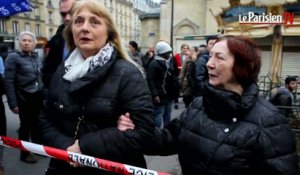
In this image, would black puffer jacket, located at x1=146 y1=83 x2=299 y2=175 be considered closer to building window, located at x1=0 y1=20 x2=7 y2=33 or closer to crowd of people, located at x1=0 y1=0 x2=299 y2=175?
crowd of people, located at x1=0 y1=0 x2=299 y2=175

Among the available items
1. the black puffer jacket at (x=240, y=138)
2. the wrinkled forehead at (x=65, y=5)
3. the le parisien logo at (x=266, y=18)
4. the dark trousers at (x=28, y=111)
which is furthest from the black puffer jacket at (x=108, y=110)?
the le parisien logo at (x=266, y=18)

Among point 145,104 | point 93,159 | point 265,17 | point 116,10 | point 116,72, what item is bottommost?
point 93,159

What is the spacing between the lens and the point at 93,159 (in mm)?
1943

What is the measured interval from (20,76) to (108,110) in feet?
11.2

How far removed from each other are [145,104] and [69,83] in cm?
48

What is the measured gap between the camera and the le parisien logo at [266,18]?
416 inches

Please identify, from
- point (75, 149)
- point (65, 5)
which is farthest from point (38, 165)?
point (75, 149)

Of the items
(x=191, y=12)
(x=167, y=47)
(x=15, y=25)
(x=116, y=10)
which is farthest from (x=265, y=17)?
(x=116, y=10)

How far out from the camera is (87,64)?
2.05 metres

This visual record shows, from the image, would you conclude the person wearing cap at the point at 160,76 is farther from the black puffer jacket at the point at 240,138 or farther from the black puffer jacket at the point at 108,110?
the black puffer jacket at the point at 240,138

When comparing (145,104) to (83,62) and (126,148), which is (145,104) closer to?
(126,148)

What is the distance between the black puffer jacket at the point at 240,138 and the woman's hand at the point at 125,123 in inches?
13.9

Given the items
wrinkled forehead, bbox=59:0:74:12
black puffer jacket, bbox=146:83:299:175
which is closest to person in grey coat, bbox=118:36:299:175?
black puffer jacket, bbox=146:83:299:175

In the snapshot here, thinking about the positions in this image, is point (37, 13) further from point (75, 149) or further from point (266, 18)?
point (75, 149)
